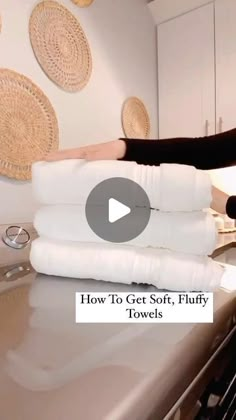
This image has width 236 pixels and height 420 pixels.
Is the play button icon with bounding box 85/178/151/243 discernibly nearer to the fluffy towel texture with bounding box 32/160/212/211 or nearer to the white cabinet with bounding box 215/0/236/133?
the fluffy towel texture with bounding box 32/160/212/211

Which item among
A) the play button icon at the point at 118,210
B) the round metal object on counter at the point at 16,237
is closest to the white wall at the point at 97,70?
the round metal object on counter at the point at 16,237

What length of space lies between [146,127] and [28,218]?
0.82 metres

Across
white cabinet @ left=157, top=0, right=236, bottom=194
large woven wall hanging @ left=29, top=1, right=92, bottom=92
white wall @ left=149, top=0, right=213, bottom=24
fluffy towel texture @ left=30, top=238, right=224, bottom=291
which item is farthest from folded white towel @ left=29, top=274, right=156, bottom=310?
Answer: white wall @ left=149, top=0, right=213, bottom=24

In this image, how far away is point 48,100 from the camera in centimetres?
101

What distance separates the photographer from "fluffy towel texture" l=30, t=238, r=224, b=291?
46 centimetres

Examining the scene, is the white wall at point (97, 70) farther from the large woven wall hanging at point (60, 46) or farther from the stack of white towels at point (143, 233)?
the stack of white towels at point (143, 233)

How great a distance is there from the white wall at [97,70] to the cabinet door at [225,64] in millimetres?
340

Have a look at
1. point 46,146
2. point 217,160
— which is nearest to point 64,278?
point 217,160

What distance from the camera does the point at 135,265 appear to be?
1.55 feet

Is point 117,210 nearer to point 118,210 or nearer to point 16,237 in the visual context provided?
point 118,210

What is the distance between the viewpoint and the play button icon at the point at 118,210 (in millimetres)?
475

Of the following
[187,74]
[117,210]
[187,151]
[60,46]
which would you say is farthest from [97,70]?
[117,210]

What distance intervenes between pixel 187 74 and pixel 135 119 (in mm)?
347

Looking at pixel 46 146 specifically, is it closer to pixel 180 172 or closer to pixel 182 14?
pixel 180 172
